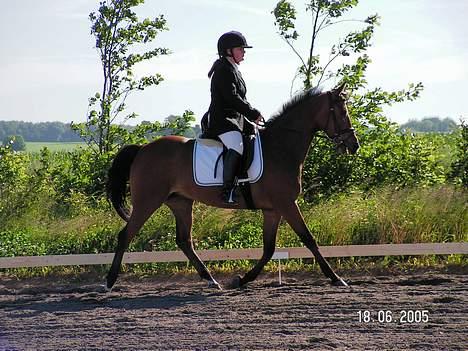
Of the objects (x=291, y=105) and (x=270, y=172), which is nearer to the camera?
(x=270, y=172)

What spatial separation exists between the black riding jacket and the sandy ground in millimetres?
1852

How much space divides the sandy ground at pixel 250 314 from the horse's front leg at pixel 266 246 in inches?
5.4

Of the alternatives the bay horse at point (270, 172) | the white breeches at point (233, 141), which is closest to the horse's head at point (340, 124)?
the bay horse at point (270, 172)

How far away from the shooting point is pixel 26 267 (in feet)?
33.2

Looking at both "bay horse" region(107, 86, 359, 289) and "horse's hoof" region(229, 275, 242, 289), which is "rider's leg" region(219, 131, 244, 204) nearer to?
"bay horse" region(107, 86, 359, 289)

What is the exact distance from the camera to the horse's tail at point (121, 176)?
9422mm

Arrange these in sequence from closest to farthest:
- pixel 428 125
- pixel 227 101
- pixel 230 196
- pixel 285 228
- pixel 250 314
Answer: pixel 250 314, pixel 227 101, pixel 230 196, pixel 285 228, pixel 428 125

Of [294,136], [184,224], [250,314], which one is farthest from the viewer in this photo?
[184,224]

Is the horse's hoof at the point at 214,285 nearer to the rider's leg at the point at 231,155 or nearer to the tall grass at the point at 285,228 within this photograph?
the tall grass at the point at 285,228

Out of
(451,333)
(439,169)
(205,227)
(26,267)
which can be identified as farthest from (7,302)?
(439,169)

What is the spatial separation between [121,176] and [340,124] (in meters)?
2.71

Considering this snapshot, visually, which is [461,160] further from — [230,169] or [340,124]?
[230,169]

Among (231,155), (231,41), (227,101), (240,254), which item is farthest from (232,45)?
(240,254)

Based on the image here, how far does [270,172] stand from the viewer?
28.6 feet
